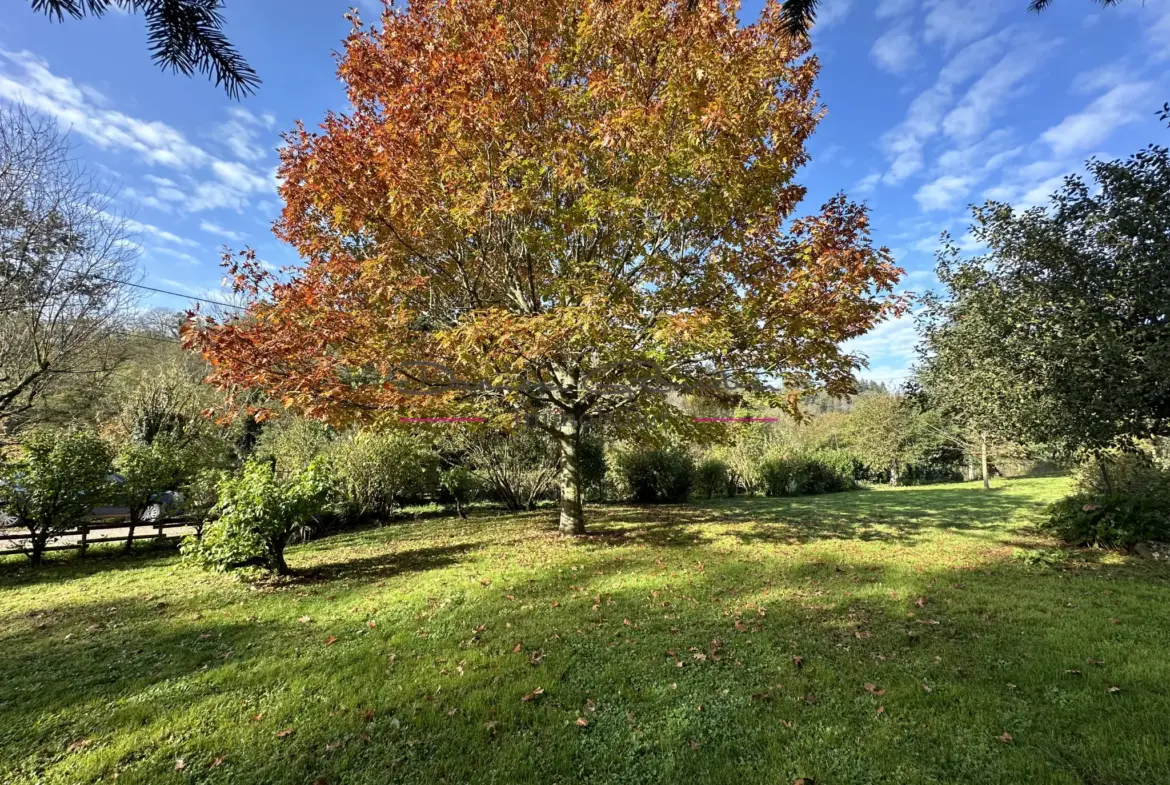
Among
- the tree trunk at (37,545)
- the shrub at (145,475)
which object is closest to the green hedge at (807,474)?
the shrub at (145,475)

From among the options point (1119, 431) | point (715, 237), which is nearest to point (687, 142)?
point (715, 237)

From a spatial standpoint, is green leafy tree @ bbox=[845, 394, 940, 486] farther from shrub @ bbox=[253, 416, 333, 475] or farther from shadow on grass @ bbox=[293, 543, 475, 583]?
shrub @ bbox=[253, 416, 333, 475]

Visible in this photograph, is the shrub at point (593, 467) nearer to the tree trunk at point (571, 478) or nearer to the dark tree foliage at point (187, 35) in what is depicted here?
the tree trunk at point (571, 478)

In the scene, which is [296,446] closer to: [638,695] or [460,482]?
[460,482]

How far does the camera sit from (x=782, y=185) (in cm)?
794

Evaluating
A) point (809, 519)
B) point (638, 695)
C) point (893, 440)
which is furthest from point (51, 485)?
point (893, 440)

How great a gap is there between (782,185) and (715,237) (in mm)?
1494

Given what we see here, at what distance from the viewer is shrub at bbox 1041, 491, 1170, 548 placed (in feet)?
24.2

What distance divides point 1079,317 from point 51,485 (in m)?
17.8

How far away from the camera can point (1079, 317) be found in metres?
7.37

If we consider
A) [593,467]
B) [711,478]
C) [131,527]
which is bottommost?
[131,527]

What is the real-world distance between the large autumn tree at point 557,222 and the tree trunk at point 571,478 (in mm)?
1499

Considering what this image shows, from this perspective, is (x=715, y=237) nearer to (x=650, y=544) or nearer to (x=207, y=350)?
(x=650, y=544)

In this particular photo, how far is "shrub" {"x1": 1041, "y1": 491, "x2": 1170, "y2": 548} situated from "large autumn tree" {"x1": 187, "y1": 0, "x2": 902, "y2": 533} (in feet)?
15.9
